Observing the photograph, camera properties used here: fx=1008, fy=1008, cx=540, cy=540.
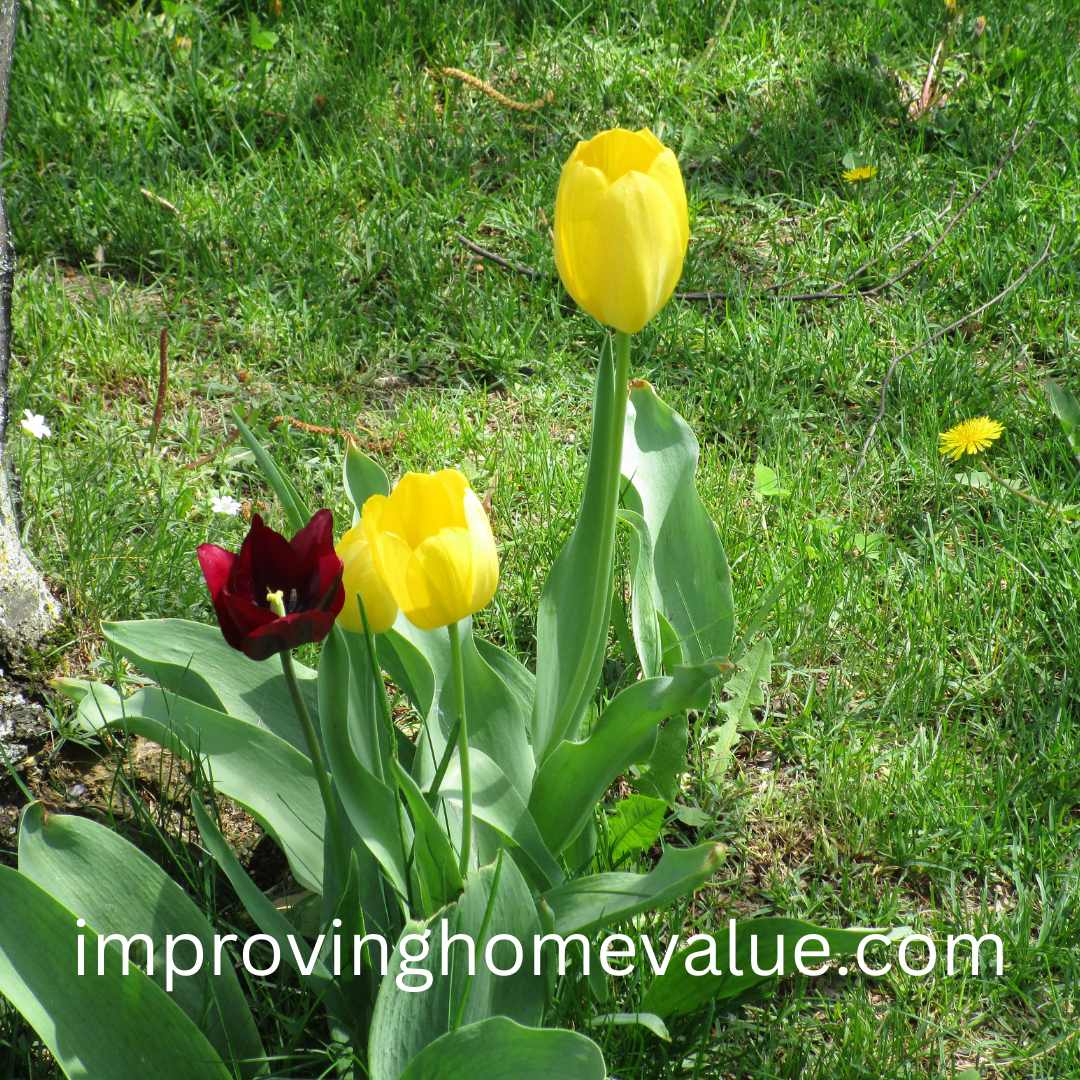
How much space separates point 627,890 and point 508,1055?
24 centimetres

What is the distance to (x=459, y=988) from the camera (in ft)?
3.40

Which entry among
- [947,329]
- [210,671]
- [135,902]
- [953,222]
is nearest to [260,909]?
[135,902]

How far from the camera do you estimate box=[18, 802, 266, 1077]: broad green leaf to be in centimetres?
109

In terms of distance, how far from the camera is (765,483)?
215 cm

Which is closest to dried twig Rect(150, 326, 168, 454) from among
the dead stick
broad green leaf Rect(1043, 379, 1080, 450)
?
the dead stick

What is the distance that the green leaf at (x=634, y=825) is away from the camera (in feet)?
4.36

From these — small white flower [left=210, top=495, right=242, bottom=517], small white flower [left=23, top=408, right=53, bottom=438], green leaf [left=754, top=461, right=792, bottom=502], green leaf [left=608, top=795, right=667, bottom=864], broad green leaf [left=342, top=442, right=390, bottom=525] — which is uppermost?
broad green leaf [left=342, top=442, right=390, bottom=525]

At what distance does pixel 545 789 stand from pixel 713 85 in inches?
110

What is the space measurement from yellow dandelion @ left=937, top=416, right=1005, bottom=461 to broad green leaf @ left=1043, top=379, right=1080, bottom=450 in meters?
0.17

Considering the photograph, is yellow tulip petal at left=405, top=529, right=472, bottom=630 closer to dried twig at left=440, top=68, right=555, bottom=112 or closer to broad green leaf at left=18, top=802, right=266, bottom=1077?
broad green leaf at left=18, top=802, right=266, bottom=1077

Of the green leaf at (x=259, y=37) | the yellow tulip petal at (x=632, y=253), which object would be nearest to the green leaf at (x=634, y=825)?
the yellow tulip petal at (x=632, y=253)

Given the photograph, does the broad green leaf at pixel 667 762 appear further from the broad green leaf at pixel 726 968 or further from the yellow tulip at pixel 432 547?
the yellow tulip at pixel 432 547

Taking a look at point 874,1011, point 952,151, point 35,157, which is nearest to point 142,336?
point 35,157

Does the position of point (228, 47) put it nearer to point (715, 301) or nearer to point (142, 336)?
point (142, 336)
